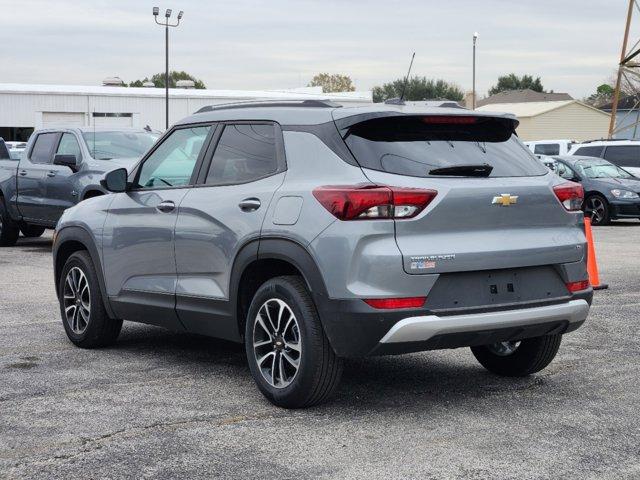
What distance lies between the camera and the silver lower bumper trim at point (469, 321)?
19.3 feet

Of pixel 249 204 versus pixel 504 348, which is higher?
pixel 249 204

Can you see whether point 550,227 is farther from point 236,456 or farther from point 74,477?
point 74,477

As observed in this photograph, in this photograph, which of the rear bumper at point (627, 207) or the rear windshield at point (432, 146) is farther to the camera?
the rear bumper at point (627, 207)

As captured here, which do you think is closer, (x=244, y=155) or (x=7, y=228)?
(x=244, y=155)

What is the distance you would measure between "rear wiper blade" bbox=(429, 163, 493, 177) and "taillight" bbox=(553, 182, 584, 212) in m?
0.47

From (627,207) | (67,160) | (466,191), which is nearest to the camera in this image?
(466,191)

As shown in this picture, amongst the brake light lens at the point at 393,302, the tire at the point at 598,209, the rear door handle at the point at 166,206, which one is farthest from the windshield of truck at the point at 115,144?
the brake light lens at the point at 393,302

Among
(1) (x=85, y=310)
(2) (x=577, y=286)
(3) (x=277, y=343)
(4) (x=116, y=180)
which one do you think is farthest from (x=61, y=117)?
(2) (x=577, y=286)

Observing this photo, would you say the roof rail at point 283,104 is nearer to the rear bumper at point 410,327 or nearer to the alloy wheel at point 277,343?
the alloy wheel at point 277,343

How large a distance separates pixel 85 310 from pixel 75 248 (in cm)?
60

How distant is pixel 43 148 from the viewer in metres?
17.8

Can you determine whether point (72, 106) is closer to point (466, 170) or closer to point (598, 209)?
point (598, 209)

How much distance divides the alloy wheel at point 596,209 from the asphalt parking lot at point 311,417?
50.4 feet

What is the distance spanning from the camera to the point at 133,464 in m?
5.32
